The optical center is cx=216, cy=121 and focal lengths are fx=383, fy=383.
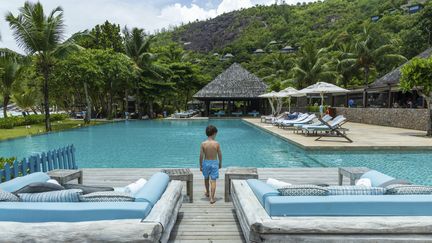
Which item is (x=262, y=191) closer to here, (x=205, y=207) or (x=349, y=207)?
(x=349, y=207)

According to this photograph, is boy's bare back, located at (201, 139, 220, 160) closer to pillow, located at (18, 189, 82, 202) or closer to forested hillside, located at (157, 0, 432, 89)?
pillow, located at (18, 189, 82, 202)

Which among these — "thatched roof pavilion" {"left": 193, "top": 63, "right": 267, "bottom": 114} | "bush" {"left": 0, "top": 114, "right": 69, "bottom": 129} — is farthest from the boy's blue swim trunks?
"thatched roof pavilion" {"left": 193, "top": 63, "right": 267, "bottom": 114}

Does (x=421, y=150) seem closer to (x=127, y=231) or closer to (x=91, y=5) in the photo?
(x=127, y=231)

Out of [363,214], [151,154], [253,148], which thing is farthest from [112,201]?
[253,148]

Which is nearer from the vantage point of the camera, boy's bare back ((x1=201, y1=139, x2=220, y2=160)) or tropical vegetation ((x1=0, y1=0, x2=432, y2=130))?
boy's bare back ((x1=201, y1=139, x2=220, y2=160))

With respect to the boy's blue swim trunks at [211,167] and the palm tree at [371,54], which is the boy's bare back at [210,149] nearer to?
the boy's blue swim trunks at [211,167]

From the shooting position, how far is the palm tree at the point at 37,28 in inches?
671

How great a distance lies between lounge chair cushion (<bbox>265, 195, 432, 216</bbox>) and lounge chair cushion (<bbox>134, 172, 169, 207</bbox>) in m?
0.95

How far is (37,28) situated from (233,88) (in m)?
20.6

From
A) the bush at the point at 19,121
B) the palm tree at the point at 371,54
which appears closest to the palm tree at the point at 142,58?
the bush at the point at 19,121

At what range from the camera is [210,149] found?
15.5ft

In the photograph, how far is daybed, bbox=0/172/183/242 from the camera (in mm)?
2562

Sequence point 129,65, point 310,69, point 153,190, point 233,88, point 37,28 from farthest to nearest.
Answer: point 233,88 → point 310,69 → point 129,65 → point 37,28 → point 153,190

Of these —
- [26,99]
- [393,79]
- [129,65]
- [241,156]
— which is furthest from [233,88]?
[241,156]
